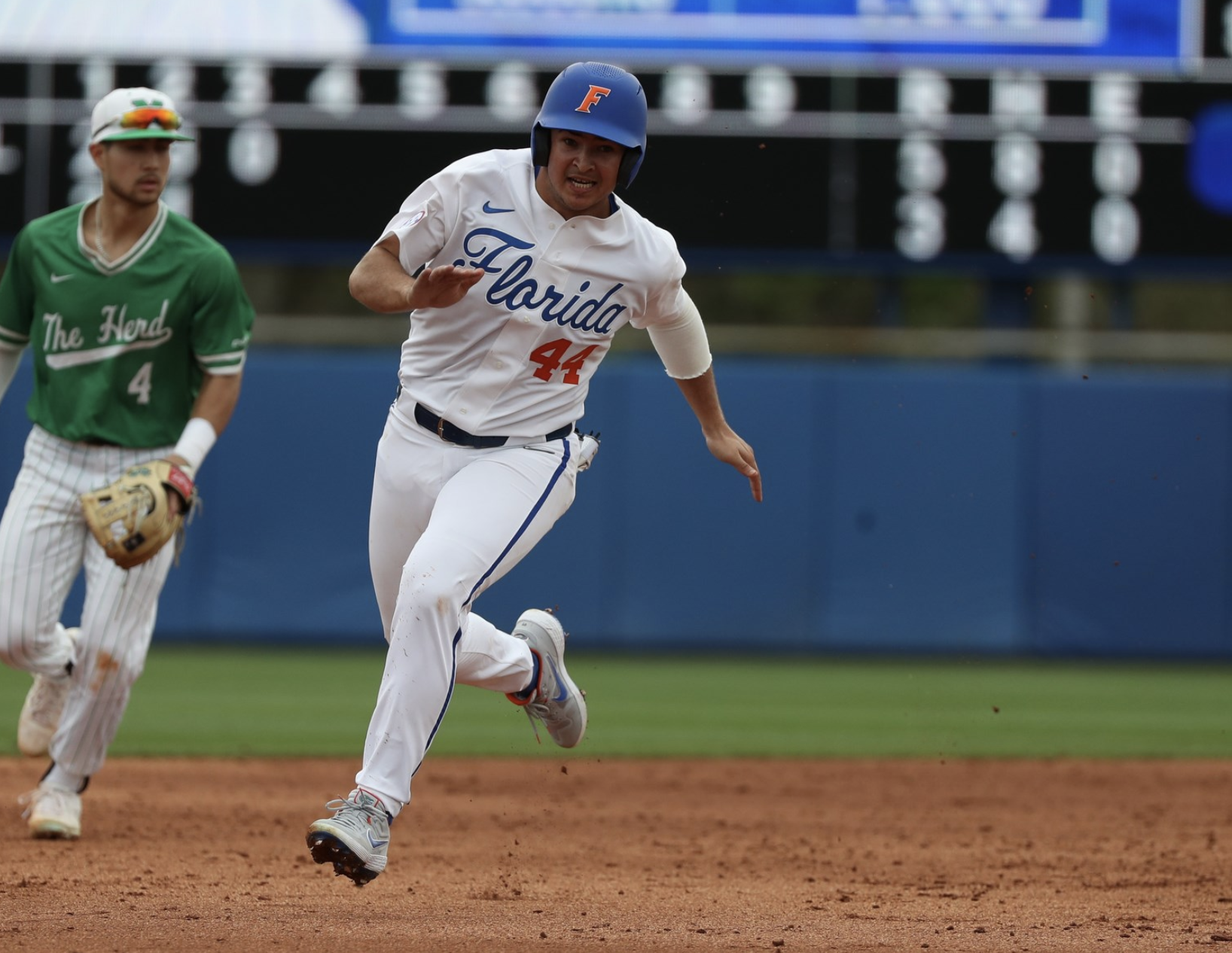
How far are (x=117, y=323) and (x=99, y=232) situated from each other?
0.85ft

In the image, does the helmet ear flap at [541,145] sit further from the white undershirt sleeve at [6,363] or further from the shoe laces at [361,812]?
the white undershirt sleeve at [6,363]

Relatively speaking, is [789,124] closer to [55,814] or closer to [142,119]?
[142,119]

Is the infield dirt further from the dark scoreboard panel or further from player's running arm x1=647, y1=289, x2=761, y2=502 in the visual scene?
the dark scoreboard panel

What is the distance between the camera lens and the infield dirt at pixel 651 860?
3.53m

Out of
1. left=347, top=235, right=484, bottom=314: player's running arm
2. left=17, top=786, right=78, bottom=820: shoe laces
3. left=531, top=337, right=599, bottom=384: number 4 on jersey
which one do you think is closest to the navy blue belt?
left=531, top=337, right=599, bottom=384: number 4 on jersey

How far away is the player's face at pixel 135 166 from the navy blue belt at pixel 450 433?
1104mm

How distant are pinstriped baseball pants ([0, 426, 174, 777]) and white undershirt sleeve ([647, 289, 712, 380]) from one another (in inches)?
54.2

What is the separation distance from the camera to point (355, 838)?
134 inches

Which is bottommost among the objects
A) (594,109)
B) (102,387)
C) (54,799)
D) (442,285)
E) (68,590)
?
(54,799)

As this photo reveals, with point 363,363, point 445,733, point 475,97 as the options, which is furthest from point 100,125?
point 363,363

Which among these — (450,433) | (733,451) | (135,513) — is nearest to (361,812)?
(450,433)

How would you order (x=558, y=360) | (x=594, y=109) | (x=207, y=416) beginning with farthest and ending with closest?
(x=207, y=416) → (x=558, y=360) → (x=594, y=109)

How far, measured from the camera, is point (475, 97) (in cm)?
912

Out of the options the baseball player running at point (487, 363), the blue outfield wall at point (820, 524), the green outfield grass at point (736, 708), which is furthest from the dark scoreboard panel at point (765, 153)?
the baseball player running at point (487, 363)
